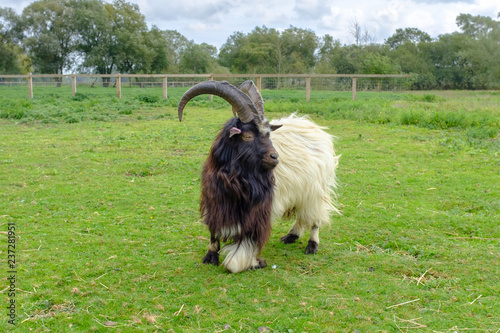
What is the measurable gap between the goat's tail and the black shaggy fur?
0.15ft

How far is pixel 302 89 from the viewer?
2831 cm

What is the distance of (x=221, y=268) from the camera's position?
4.87m

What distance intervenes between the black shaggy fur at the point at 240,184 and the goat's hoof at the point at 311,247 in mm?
802

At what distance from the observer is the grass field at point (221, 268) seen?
3855 millimetres

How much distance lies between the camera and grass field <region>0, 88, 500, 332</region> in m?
3.86

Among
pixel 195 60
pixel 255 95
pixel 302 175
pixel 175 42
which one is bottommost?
pixel 302 175

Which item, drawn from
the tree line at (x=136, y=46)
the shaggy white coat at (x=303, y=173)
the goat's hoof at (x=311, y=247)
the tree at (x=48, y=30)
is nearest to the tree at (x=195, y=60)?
the tree line at (x=136, y=46)

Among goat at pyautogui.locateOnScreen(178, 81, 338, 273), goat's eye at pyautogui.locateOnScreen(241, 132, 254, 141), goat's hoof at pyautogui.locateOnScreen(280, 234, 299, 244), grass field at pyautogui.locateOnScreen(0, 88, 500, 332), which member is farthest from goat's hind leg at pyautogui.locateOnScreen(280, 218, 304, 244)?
goat's eye at pyautogui.locateOnScreen(241, 132, 254, 141)

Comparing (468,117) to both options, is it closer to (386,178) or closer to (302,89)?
(386,178)

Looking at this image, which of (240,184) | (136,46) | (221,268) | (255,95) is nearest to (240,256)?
(221,268)

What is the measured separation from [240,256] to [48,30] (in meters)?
53.2

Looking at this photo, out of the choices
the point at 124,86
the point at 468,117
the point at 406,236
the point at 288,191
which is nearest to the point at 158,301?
the point at 288,191

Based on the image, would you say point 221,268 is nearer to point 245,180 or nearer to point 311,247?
point 245,180

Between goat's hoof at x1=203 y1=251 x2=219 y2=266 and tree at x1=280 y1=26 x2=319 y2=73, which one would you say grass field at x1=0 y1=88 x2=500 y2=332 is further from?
tree at x1=280 y1=26 x2=319 y2=73
